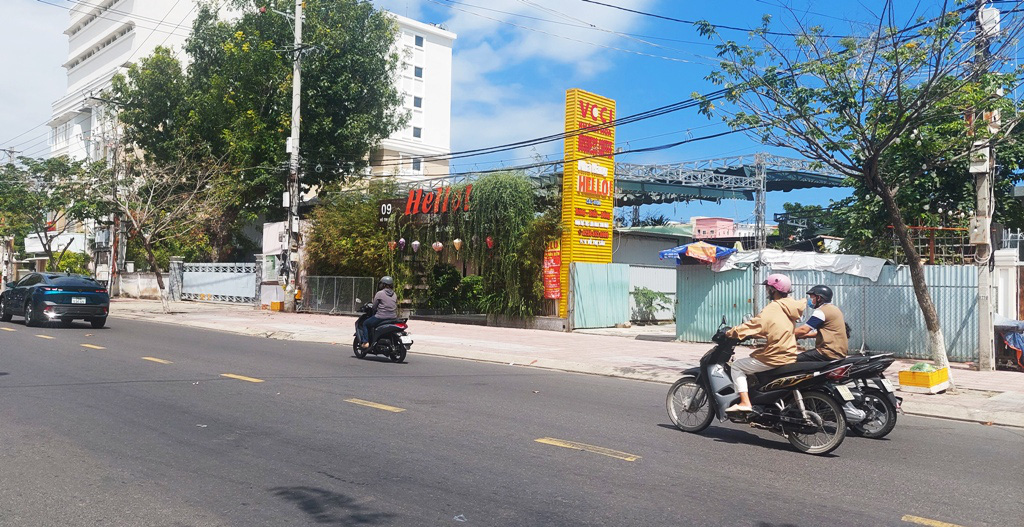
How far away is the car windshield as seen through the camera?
20.5 metres

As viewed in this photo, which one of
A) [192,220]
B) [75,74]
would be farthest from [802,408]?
[75,74]

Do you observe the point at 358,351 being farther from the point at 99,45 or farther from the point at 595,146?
the point at 99,45

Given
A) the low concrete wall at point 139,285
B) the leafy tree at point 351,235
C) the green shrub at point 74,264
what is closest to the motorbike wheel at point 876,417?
the leafy tree at point 351,235

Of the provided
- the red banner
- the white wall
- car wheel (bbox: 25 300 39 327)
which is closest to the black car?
car wheel (bbox: 25 300 39 327)

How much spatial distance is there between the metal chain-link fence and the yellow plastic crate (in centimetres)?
2056

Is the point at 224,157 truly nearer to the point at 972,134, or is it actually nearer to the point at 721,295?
the point at 721,295

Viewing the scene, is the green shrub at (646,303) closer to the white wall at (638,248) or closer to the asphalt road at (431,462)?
the white wall at (638,248)

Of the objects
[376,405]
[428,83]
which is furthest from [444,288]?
[428,83]

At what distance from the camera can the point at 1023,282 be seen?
56.6 feet

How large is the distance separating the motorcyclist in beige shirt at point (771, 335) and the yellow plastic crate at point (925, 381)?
512 cm

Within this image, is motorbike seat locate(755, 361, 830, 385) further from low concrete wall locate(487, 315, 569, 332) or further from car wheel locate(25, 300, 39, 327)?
car wheel locate(25, 300, 39, 327)

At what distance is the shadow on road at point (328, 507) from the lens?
192 inches

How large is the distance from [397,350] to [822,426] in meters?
8.98

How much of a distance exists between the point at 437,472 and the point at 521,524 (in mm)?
1405
